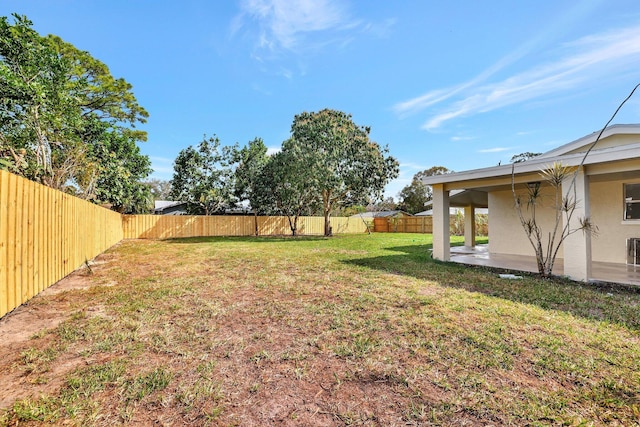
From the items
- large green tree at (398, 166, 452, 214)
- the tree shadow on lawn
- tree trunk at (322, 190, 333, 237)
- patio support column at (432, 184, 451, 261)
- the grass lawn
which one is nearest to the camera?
the grass lawn

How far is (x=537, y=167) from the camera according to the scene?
6773 mm

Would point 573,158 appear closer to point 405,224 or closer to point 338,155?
point 338,155

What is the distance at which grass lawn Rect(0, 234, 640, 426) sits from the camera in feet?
6.68

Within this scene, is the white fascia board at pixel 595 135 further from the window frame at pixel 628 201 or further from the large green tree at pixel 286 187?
the large green tree at pixel 286 187

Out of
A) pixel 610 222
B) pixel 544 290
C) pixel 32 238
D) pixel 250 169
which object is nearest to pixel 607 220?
pixel 610 222

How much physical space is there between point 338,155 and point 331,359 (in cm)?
1565

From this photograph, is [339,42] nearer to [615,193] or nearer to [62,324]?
[615,193]

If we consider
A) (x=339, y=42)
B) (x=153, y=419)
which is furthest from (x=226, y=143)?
(x=153, y=419)

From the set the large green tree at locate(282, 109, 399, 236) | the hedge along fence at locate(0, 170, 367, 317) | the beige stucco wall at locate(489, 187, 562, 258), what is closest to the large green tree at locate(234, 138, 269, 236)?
the large green tree at locate(282, 109, 399, 236)

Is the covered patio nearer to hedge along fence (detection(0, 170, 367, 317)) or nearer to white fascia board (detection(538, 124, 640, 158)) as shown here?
white fascia board (detection(538, 124, 640, 158))

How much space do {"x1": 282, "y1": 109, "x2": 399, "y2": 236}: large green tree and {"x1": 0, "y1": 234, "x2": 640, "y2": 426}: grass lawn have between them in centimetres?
1225

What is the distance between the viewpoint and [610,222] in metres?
8.16

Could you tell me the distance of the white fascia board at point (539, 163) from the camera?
5469mm

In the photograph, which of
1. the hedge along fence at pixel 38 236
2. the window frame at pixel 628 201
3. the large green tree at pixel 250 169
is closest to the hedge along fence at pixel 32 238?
the hedge along fence at pixel 38 236
